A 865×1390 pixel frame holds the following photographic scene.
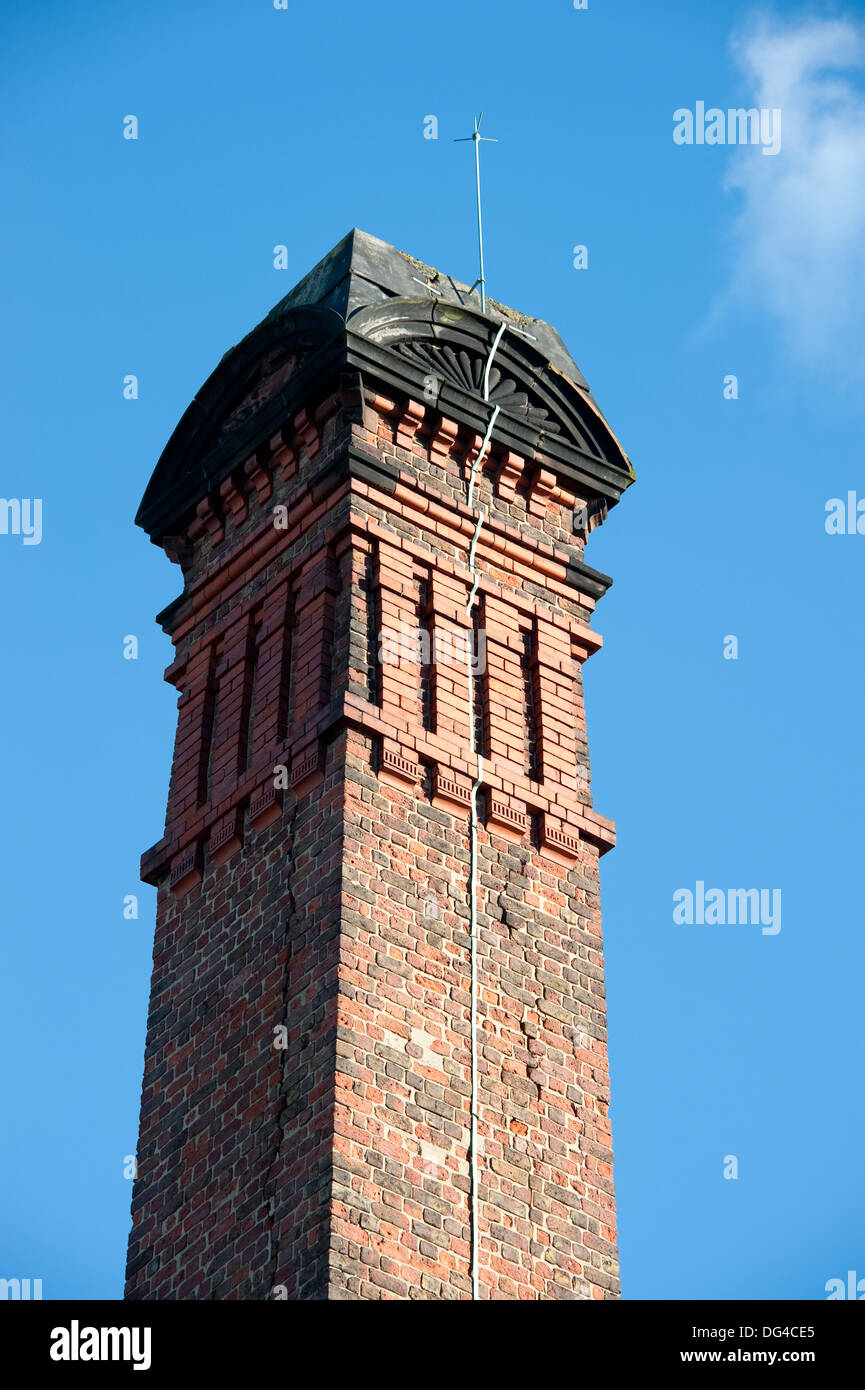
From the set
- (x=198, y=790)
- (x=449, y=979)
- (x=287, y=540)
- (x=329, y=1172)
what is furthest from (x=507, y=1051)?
(x=287, y=540)

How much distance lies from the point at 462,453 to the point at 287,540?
1.65 meters

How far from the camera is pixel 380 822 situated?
18594 mm

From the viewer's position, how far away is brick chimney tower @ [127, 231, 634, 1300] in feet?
56.3

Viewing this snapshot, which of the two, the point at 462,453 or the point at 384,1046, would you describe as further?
the point at 462,453

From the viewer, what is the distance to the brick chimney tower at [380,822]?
17.2 m

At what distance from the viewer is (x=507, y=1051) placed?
18219 mm
